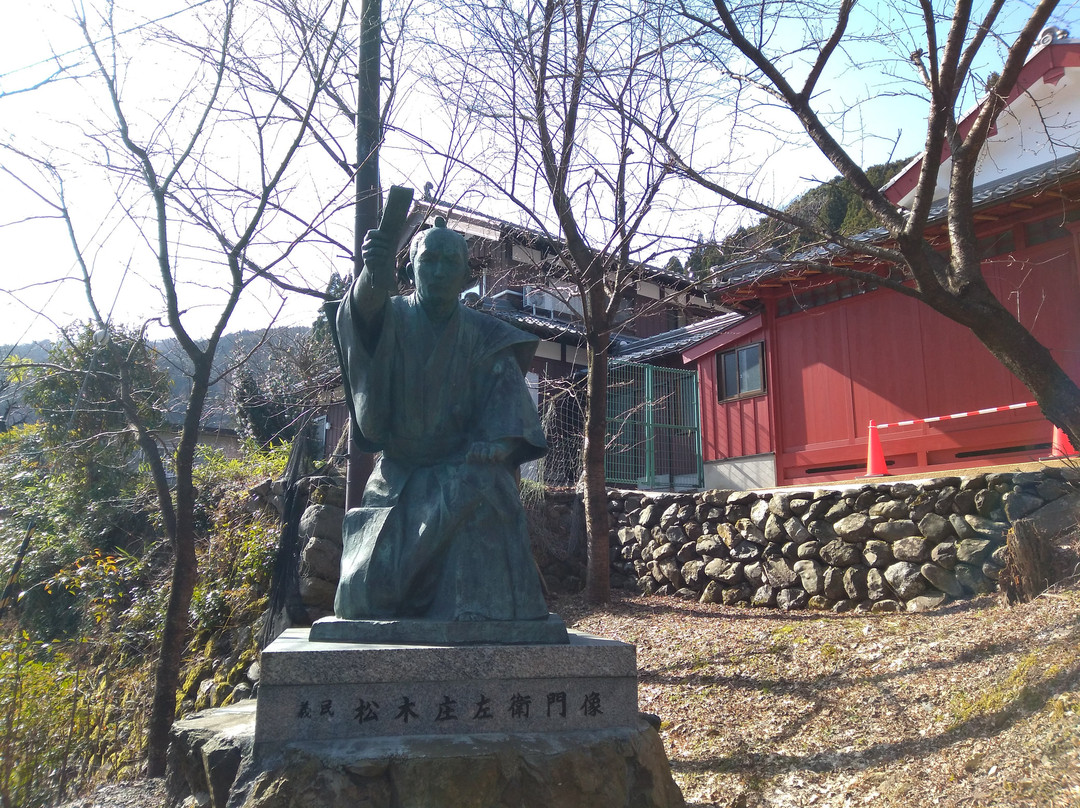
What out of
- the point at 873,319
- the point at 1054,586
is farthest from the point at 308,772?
the point at 873,319

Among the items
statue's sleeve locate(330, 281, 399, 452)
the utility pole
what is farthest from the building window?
statue's sleeve locate(330, 281, 399, 452)

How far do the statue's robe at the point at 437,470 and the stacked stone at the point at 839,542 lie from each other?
509 centimetres

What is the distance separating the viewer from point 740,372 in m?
13.1

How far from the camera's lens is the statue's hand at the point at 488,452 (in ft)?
11.7

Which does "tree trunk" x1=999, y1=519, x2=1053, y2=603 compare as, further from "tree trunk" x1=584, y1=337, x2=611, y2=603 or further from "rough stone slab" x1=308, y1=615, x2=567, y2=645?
"rough stone slab" x1=308, y1=615, x2=567, y2=645

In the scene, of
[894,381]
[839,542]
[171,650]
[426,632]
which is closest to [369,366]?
[426,632]

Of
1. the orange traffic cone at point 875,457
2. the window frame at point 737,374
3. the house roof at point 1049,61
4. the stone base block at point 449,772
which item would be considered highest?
the house roof at point 1049,61

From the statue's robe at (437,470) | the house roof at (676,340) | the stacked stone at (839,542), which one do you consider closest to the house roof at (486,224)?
the stacked stone at (839,542)

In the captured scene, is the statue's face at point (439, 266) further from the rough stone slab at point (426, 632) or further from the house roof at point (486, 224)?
the house roof at point (486, 224)

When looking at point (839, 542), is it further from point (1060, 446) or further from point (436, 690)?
point (436, 690)

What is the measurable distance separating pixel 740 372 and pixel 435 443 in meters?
10.1

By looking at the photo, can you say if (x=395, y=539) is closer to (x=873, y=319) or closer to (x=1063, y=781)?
(x=1063, y=781)

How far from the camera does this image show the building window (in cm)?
1274

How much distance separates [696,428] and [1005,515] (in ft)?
22.3
